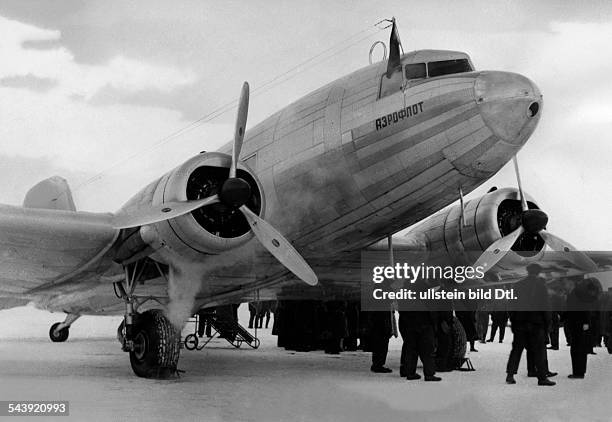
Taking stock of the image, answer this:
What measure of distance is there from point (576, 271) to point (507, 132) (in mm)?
4658

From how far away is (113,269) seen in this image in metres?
9.69

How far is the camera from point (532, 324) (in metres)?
8.62

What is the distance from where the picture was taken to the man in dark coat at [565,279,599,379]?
9398 mm

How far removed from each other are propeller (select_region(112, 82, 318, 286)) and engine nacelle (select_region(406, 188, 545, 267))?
3788mm

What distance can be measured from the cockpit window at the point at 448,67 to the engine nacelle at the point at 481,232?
325 cm

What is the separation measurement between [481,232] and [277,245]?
4.23 meters

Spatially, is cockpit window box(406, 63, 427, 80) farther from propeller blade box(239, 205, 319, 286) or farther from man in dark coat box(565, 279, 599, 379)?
man in dark coat box(565, 279, 599, 379)

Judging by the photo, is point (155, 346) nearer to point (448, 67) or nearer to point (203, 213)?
point (203, 213)

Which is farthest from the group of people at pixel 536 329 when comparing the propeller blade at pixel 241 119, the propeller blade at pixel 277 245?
the propeller blade at pixel 241 119

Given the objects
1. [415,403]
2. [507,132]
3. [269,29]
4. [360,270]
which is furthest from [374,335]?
[269,29]

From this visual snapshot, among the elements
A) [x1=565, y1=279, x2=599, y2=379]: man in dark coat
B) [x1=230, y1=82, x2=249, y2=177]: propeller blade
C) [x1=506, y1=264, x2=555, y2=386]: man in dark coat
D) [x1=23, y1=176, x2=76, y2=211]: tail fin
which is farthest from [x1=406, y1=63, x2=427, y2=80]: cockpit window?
[x1=23, y1=176, x2=76, y2=211]: tail fin

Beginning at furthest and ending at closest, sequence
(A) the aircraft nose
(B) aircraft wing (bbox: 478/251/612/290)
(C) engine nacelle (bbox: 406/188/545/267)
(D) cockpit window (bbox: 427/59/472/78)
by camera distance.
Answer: (B) aircraft wing (bbox: 478/251/612/290), (C) engine nacelle (bbox: 406/188/545/267), (D) cockpit window (bbox: 427/59/472/78), (A) the aircraft nose

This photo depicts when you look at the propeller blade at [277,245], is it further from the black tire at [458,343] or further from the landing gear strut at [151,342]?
the black tire at [458,343]

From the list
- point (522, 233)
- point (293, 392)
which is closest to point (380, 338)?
point (522, 233)
